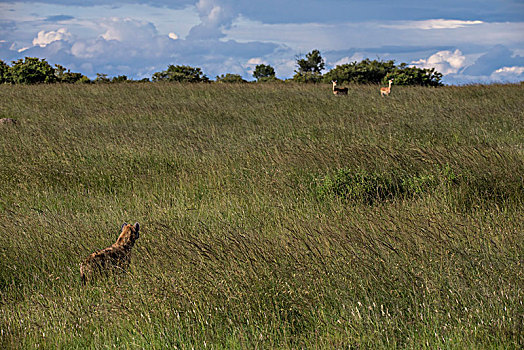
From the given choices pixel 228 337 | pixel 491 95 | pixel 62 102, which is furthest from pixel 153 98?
pixel 228 337

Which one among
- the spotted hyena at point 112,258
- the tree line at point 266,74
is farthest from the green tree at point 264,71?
the spotted hyena at point 112,258

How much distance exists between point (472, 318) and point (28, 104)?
14601 millimetres

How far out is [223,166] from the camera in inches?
280

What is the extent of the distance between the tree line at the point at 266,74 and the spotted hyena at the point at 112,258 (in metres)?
22.3

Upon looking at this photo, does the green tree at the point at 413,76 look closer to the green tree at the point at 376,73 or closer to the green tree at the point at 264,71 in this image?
the green tree at the point at 376,73

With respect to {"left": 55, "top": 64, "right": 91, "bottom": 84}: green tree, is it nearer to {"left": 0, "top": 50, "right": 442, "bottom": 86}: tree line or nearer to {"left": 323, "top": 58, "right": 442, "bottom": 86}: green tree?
{"left": 0, "top": 50, "right": 442, "bottom": 86}: tree line

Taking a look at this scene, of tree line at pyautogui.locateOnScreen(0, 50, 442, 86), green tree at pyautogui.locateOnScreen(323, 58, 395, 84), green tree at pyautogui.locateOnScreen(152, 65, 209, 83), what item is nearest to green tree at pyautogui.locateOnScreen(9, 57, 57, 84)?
tree line at pyautogui.locateOnScreen(0, 50, 442, 86)

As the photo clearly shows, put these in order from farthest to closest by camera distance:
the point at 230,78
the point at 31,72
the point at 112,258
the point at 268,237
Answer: the point at 230,78 → the point at 31,72 → the point at 268,237 → the point at 112,258

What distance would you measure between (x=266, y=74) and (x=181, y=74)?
702 cm

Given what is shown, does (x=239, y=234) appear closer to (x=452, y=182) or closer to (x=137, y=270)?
(x=137, y=270)

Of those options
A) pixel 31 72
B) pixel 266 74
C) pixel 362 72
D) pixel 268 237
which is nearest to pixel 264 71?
pixel 266 74

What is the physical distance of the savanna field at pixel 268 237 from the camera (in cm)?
291

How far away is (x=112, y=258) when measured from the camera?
12.7 ft

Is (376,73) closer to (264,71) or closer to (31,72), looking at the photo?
(264,71)
